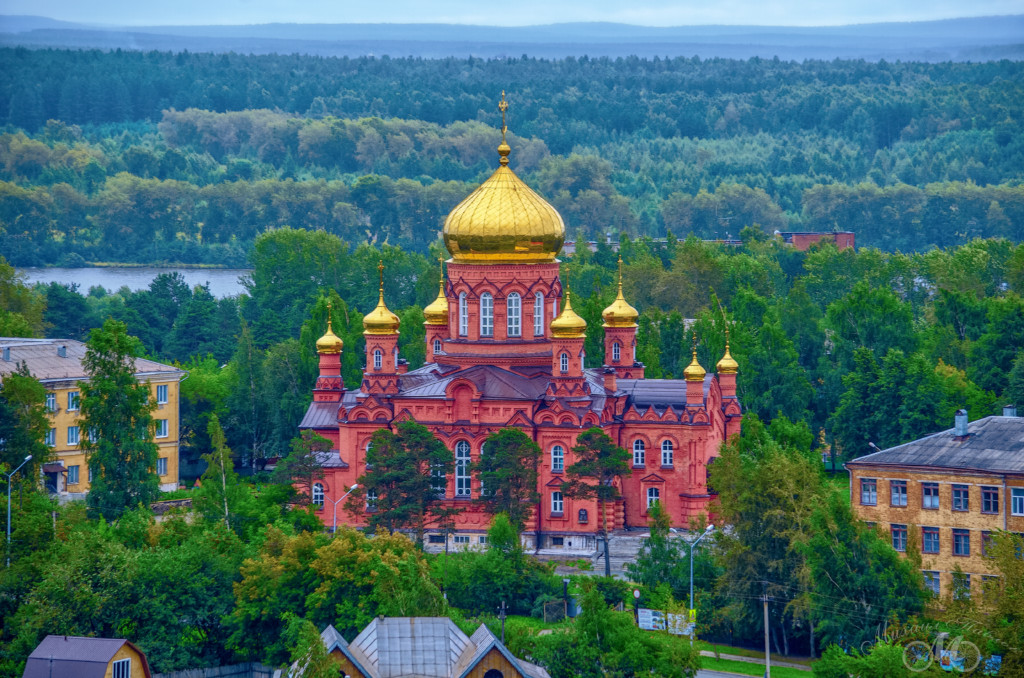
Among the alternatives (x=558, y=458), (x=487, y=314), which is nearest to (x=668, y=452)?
(x=558, y=458)

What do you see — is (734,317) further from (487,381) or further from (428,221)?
(428,221)

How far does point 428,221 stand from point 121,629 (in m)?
108

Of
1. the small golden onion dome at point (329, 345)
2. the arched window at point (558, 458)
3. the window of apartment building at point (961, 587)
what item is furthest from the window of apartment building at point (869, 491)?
the small golden onion dome at point (329, 345)

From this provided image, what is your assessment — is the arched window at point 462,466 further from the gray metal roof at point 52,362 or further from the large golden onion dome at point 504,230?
the gray metal roof at point 52,362

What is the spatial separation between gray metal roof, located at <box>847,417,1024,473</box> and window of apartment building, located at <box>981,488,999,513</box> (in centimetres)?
50

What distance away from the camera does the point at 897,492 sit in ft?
176

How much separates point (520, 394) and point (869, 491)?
10.7 m

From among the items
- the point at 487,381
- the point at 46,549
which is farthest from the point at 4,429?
the point at 487,381

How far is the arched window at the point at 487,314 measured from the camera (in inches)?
2469

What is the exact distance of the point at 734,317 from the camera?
7931cm

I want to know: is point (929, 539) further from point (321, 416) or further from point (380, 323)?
point (321, 416)

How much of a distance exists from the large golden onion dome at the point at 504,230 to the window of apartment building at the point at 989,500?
52.8 ft

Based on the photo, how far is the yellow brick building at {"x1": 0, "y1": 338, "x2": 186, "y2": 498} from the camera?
66.3 meters

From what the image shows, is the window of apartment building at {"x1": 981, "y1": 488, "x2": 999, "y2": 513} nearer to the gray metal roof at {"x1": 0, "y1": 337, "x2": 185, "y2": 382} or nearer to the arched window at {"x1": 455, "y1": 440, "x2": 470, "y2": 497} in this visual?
the arched window at {"x1": 455, "y1": 440, "x2": 470, "y2": 497}
